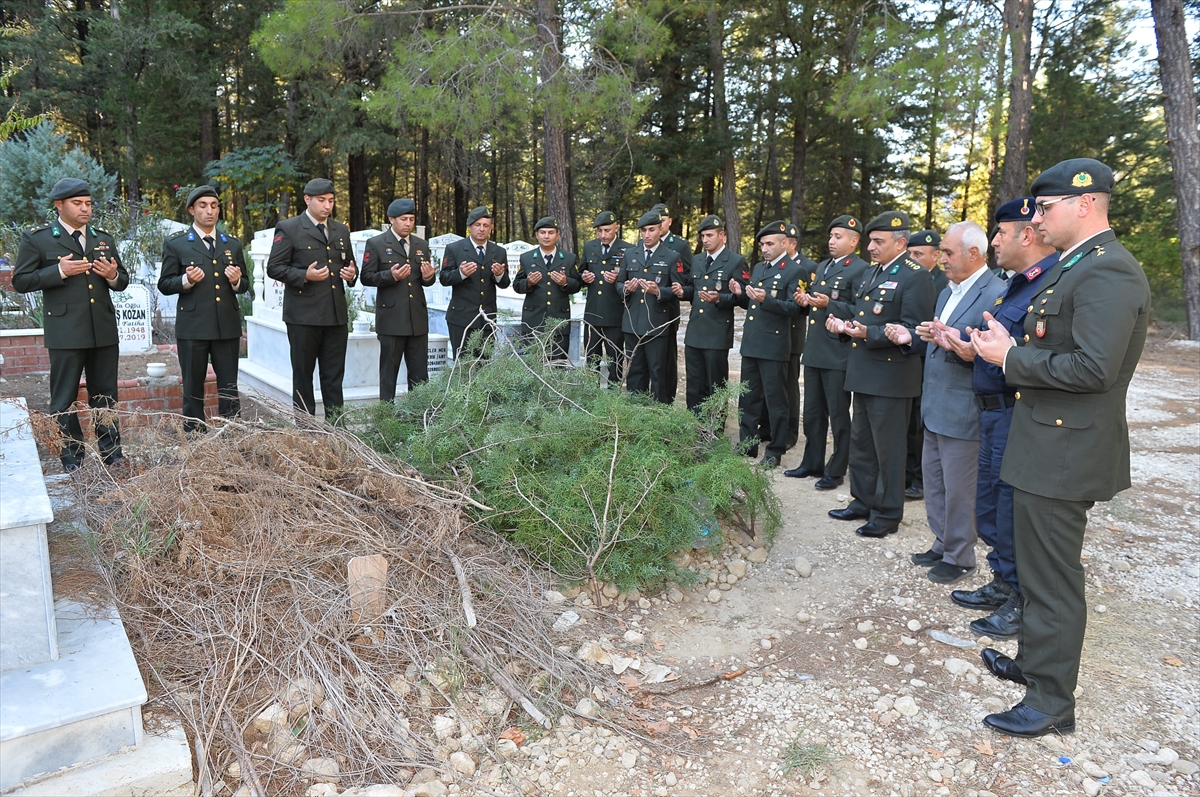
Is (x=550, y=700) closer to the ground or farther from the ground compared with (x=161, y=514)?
closer to the ground

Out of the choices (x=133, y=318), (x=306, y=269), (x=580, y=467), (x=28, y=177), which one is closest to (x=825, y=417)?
(x=580, y=467)

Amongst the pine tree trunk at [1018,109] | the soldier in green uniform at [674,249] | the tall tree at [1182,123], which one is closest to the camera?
the soldier in green uniform at [674,249]

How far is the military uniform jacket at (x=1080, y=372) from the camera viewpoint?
2582mm

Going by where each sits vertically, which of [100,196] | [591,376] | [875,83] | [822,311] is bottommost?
[591,376]

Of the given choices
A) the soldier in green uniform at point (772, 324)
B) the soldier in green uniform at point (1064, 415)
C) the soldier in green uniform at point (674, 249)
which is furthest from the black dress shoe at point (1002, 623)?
the soldier in green uniform at point (674, 249)

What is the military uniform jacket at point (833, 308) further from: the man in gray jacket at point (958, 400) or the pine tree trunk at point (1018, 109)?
the pine tree trunk at point (1018, 109)

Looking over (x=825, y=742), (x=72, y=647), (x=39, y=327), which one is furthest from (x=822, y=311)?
(x=39, y=327)

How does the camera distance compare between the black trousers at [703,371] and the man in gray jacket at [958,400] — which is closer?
the man in gray jacket at [958,400]

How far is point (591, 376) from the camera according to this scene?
16.4 feet

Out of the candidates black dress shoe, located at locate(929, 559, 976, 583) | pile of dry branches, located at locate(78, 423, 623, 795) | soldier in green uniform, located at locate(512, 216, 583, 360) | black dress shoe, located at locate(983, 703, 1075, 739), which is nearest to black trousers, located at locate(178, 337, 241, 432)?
pile of dry branches, located at locate(78, 423, 623, 795)

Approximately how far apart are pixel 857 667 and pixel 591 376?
7.96 ft

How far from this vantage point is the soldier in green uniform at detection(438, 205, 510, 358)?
6.82 metres

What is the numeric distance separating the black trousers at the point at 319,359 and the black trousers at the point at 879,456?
375cm

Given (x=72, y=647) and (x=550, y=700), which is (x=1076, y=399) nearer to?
(x=550, y=700)
